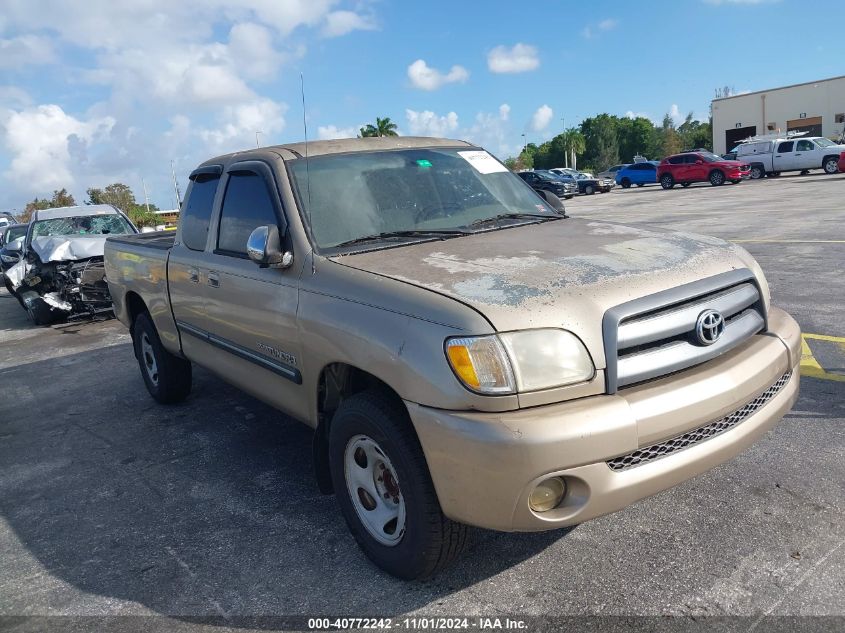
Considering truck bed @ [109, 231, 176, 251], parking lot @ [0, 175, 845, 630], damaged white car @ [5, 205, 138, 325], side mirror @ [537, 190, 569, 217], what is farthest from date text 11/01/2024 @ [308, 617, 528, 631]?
damaged white car @ [5, 205, 138, 325]

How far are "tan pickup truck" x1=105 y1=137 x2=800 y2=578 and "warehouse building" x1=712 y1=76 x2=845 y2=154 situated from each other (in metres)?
60.8

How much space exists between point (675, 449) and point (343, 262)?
166 cm

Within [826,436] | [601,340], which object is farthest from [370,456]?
[826,436]

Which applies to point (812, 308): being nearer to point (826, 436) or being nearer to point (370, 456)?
point (826, 436)

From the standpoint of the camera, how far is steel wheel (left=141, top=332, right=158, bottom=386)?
18.9 feet

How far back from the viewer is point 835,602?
258 centimetres

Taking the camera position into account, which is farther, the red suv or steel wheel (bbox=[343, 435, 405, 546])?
the red suv

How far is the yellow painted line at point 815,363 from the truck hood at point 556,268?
2101mm

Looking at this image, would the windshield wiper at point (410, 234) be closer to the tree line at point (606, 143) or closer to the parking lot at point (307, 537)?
the parking lot at point (307, 537)

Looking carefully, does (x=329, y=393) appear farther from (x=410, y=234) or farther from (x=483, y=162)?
(x=483, y=162)

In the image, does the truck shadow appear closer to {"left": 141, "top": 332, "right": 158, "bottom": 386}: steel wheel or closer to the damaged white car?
{"left": 141, "top": 332, "right": 158, "bottom": 386}: steel wheel

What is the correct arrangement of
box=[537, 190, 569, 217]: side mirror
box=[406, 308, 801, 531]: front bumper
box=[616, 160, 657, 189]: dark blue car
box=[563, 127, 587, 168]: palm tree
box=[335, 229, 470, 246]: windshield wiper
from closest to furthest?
box=[406, 308, 801, 531]: front bumper → box=[335, 229, 470, 246]: windshield wiper → box=[537, 190, 569, 217]: side mirror → box=[616, 160, 657, 189]: dark blue car → box=[563, 127, 587, 168]: palm tree

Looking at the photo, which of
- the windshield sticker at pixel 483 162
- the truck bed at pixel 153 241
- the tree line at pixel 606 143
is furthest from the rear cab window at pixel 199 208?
the tree line at pixel 606 143

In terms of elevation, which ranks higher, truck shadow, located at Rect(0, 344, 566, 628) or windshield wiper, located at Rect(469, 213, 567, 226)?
windshield wiper, located at Rect(469, 213, 567, 226)
